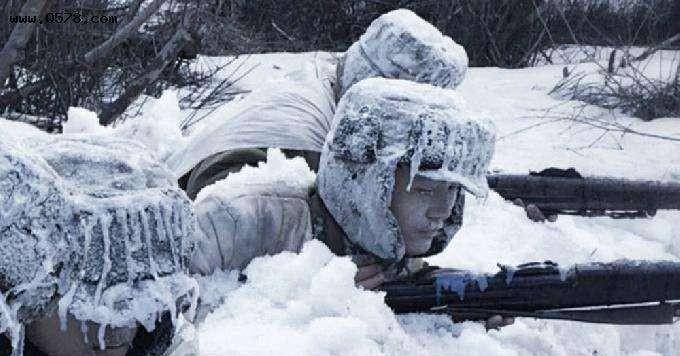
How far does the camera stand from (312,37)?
38.8 feet

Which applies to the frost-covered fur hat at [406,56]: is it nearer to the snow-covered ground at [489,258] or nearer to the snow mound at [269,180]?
the snow-covered ground at [489,258]

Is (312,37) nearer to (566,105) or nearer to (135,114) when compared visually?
(566,105)

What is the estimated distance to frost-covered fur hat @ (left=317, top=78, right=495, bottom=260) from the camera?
9.41 feet

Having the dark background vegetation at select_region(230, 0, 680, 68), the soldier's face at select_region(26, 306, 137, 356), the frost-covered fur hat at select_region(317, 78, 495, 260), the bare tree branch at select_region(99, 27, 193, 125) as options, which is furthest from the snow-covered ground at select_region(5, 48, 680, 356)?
the dark background vegetation at select_region(230, 0, 680, 68)

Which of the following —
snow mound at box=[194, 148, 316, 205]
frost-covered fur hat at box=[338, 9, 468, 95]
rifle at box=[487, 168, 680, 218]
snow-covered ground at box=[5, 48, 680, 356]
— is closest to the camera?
snow-covered ground at box=[5, 48, 680, 356]

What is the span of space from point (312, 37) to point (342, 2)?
576 millimetres

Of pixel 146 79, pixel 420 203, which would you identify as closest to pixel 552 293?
pixel 420 203

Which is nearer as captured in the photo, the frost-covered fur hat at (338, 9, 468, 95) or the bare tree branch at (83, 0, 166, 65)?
the frost-covered fur hat at (338, 9, 468, 95)

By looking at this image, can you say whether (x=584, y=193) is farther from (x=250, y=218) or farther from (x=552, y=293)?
(x=250, y=218)

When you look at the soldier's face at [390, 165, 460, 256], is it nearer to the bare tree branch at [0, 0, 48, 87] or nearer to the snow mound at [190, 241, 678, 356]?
the snow mound at [190, 241, 678, 356]

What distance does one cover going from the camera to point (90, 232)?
1.32 meters

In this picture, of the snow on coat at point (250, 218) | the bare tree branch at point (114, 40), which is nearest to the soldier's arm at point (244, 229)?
the snow on coat at point (250, 218)

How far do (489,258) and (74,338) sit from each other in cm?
282

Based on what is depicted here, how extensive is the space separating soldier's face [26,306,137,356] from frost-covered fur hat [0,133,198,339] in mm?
52
